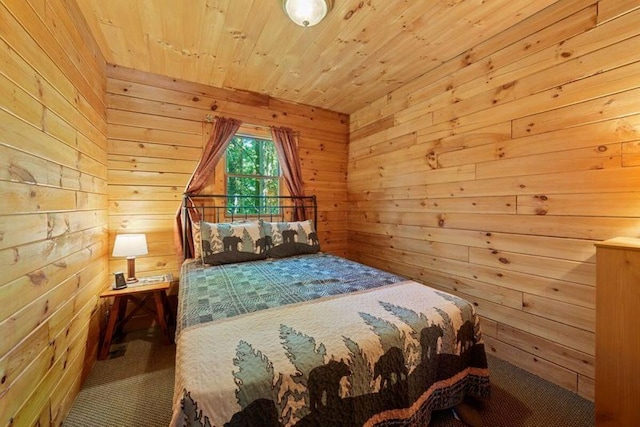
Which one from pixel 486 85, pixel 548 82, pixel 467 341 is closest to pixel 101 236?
→ pixel 467 341

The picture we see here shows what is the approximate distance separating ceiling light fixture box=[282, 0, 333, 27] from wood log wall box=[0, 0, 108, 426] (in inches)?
49.7

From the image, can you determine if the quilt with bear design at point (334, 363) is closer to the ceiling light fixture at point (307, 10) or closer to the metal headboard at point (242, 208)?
the metal headboard at point (242, 208)

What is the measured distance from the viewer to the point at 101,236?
223cm

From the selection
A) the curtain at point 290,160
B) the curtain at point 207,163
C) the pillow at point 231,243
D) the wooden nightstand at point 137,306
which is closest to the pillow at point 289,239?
the pillow at point 231,243

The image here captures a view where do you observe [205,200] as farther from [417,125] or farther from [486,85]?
[486,85]

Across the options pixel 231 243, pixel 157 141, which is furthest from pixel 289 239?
pixel 157 141

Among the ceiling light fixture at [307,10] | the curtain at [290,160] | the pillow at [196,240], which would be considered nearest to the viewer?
the ceiling light fixture at [307,10]

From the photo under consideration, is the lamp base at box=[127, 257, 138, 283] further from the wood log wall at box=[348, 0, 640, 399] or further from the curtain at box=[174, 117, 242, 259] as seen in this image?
the wood log wall at box=[348, 0, 640, 399]

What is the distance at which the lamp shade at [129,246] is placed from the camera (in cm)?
215

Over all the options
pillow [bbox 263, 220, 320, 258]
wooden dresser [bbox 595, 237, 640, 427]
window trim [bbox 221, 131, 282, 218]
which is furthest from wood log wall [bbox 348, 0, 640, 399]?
window trim [bbox 221, 131, 282, 218]

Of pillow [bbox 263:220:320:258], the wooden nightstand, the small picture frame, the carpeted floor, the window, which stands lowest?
the carpeted floor

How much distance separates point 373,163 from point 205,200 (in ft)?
6.54

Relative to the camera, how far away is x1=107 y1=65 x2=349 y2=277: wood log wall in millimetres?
2480

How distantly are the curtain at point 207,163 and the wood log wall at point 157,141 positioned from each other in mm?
85
